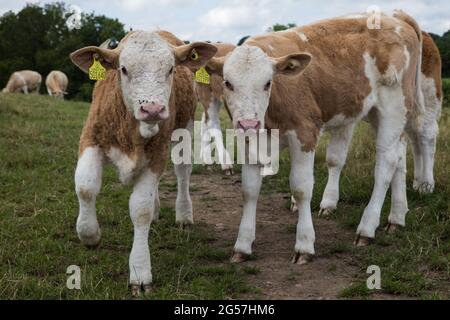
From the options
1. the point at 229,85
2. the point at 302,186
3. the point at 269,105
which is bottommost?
the point at 302,186

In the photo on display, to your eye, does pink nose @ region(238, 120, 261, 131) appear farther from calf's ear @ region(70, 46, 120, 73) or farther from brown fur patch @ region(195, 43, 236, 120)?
brown fur patch @ region(195, 43, 236, 120)

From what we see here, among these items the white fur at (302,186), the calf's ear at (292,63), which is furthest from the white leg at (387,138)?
the calf's ear at (292,63)

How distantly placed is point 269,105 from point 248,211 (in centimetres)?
104

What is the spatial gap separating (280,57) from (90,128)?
5.98ft

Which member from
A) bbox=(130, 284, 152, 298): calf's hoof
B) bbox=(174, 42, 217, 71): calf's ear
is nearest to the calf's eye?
bbox=(174, 42, 217, 71): calf's ear

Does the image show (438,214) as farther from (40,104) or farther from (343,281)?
(40,104)

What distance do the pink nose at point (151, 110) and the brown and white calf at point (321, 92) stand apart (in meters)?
0.82

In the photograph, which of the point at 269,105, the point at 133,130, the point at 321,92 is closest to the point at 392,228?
the point at 321,92

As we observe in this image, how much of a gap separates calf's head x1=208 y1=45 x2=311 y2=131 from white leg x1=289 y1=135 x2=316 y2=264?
66 centimetres

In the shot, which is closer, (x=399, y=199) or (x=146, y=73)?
(x=146, y=73)

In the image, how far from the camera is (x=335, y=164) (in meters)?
7.18

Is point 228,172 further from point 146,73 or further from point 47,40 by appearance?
point 47,40

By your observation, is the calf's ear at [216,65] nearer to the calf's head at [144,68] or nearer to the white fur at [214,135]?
the calf's head at [144,68]
